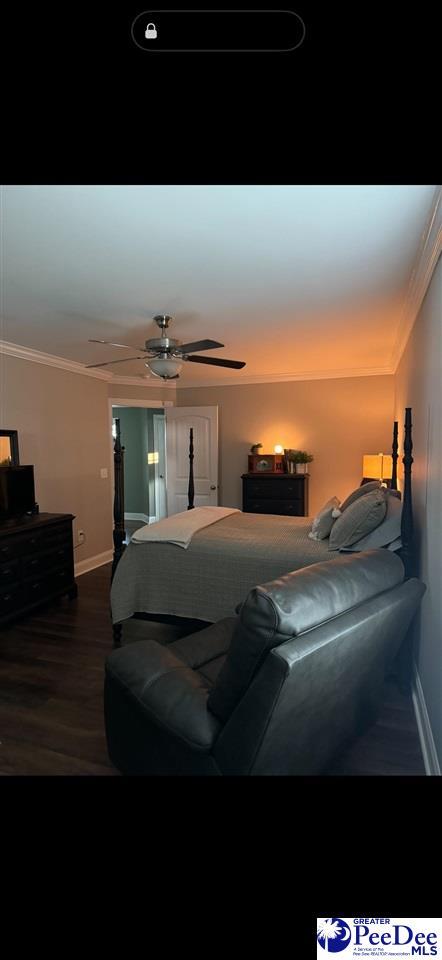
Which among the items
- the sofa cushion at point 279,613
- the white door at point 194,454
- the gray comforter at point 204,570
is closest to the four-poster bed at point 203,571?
the gray comforter at point 204,570

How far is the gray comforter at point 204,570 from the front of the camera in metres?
2.92

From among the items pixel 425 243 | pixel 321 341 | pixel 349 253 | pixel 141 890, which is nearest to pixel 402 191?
pixel 425 243

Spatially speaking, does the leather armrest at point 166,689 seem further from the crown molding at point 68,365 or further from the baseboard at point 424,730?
the crown molding at point 68,365

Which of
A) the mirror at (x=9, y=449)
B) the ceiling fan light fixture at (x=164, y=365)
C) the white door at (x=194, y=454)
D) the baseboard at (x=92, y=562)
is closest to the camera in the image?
the ceiling fan light fixture at (x=164, y=365)

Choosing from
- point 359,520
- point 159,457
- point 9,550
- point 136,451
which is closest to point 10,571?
point 9,550

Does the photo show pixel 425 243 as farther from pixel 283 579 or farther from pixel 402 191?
pixel 283 579

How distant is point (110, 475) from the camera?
5.50 m

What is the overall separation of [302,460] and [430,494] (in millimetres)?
3266

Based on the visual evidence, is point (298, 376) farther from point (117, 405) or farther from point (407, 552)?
point (407, 552)

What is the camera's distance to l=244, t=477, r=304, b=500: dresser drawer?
5.20 metres

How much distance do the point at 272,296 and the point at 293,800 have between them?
254 centimetres

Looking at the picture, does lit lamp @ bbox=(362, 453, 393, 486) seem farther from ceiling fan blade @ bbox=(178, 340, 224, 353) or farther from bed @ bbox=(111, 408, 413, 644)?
ceiling fan blade @ bbox=(178, 340, 224, 353)
